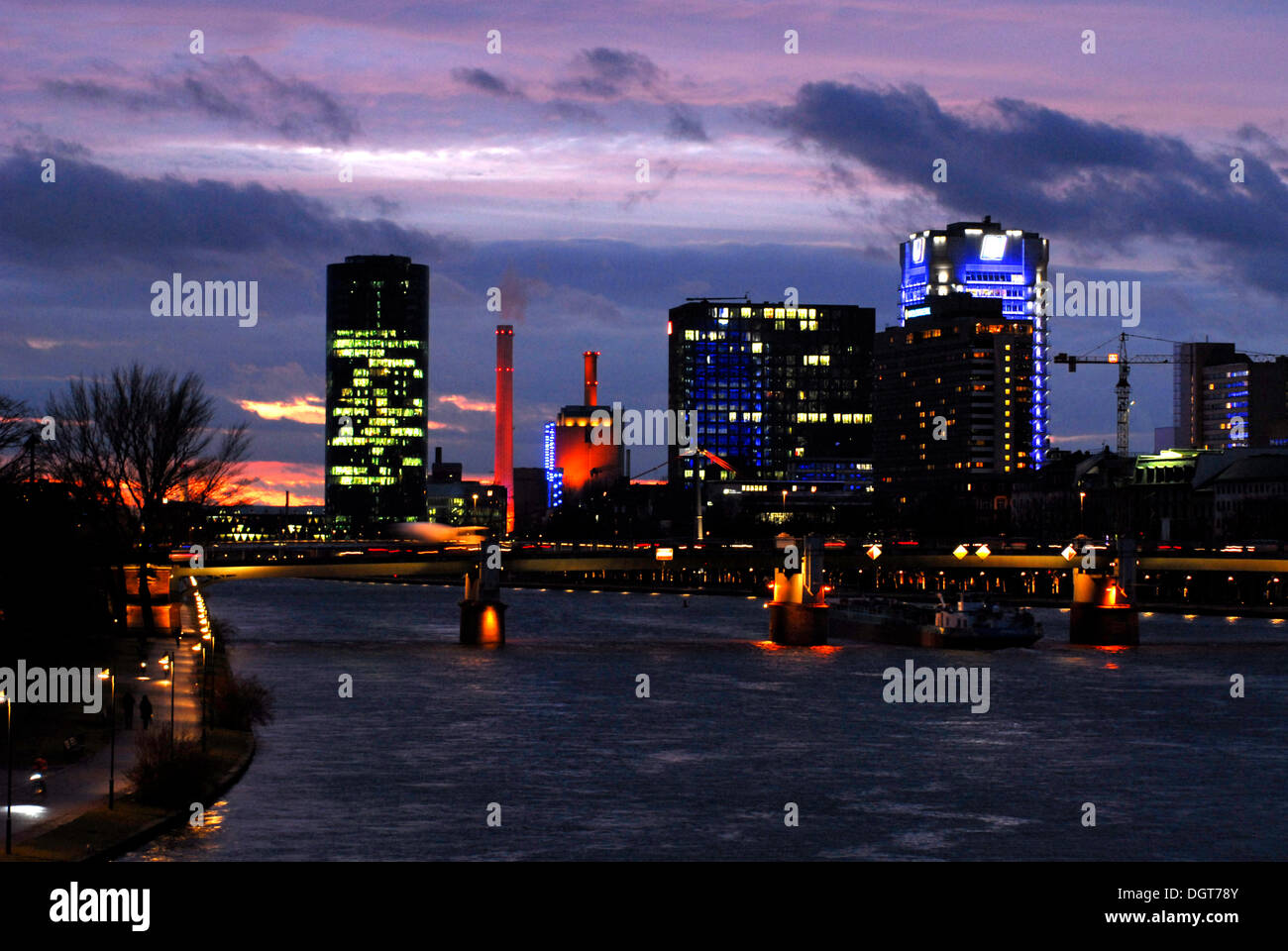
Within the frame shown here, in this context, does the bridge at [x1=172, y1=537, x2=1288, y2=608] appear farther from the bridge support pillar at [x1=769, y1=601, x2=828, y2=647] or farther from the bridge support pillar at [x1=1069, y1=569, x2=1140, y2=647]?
the bridge support pillar at [x1=769, y1=601, x2=828, y2=647]

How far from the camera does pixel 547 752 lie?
200 feet

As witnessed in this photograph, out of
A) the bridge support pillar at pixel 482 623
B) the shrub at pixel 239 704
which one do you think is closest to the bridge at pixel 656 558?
the bridge support pillar at pixel 482 623

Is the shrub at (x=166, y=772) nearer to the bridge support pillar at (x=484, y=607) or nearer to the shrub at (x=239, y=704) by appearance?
the shrub at (x=239, y=704)

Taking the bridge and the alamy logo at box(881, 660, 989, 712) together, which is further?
the bridge

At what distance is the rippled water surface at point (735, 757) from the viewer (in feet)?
151

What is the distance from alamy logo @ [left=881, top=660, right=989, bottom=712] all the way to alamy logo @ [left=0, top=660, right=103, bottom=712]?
3361 centimetres

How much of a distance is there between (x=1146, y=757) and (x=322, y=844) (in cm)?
3033

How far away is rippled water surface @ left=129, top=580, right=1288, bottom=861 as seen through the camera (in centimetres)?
4606

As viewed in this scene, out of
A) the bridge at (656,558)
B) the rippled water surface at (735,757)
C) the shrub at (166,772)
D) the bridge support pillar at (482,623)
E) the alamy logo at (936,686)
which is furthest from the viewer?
the bridge at (656,558)

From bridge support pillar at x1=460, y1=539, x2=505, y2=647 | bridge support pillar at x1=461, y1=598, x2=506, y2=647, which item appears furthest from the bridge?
bridge support pillar at x1=461, y1=598, x2=506, y2=647

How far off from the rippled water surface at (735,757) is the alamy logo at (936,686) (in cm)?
102
